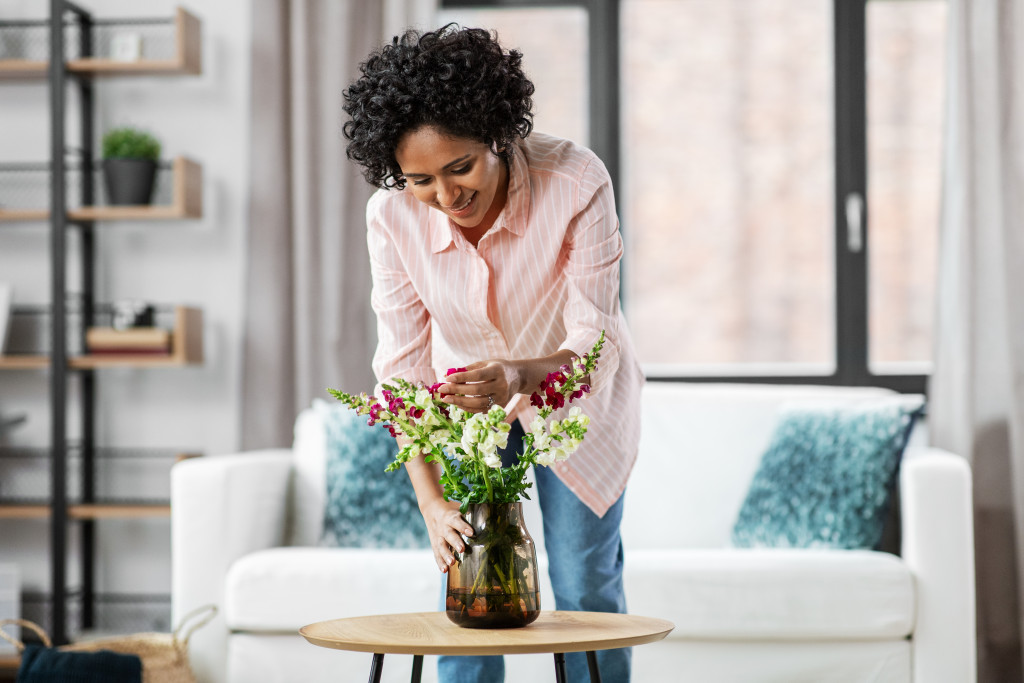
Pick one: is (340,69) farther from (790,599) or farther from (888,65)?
(790,599)

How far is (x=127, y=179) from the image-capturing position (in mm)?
3102

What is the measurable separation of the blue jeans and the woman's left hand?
1.12 feet

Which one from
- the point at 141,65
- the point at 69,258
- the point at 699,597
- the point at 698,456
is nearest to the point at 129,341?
the point at 69,258

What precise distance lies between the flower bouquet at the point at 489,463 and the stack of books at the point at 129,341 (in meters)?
1.96

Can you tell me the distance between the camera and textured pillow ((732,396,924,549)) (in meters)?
2.42

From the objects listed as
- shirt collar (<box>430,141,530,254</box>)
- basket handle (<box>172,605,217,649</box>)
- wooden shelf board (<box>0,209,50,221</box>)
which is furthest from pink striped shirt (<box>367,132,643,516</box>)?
wooden shelf board (<box>0,209,50,221</box>)

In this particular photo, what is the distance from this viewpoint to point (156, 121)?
11.0 ft

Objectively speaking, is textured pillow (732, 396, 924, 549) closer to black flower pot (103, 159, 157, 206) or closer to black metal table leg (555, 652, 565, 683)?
black metal table leg (555, 652, 565, 683)

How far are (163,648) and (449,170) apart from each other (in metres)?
1.56

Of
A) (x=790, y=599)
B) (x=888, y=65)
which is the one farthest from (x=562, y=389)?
(x=888, y=65)

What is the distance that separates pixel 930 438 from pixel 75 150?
8.91 feet

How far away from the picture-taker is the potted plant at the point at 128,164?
10.2ft

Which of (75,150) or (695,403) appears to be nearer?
(695,403)

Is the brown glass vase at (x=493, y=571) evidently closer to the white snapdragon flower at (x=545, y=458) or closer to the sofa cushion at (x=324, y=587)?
the white snapdragon flower at (x=545, y=458)
